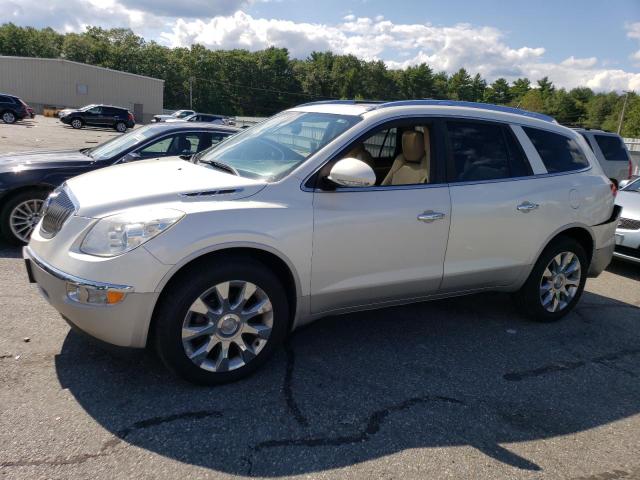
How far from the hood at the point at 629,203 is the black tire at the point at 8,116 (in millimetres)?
31981

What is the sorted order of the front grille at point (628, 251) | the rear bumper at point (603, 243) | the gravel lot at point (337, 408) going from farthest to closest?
the front grille at point (628, 251), the rear bumper at point (603, 243), the gravel lot at point (337, 408)

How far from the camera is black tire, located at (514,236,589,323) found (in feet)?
15.0

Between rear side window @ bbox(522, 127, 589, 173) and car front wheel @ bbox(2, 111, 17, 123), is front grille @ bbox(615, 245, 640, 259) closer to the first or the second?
rear side window @ bbox(522, 127, 589, 173)

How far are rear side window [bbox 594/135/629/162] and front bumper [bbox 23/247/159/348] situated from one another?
11278 millimetres

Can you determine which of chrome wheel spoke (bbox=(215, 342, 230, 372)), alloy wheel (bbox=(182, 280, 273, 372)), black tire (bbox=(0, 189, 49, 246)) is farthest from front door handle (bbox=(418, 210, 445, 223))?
black tire (bbox=(0, 189, 49, 246))

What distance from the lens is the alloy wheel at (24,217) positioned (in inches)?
224

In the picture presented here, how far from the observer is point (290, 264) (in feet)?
10.9

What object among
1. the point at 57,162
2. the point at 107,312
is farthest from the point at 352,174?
the point at 57,162

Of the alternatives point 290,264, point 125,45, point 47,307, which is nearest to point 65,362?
point 47,307

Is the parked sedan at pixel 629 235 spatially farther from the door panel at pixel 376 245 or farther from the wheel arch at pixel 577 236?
the door panel at pixel 376 245

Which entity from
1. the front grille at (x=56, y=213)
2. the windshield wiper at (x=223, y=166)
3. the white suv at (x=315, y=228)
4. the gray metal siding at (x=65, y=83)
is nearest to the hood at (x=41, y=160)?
the white suv at (x=315, y=228)

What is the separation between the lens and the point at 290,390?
130 inches

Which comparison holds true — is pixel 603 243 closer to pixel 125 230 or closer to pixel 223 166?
pixel 223 166

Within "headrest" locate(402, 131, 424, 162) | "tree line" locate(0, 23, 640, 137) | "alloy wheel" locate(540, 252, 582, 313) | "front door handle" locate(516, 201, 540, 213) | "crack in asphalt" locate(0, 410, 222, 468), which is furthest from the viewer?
"tree line" locate(0, 23, 640, 137)
